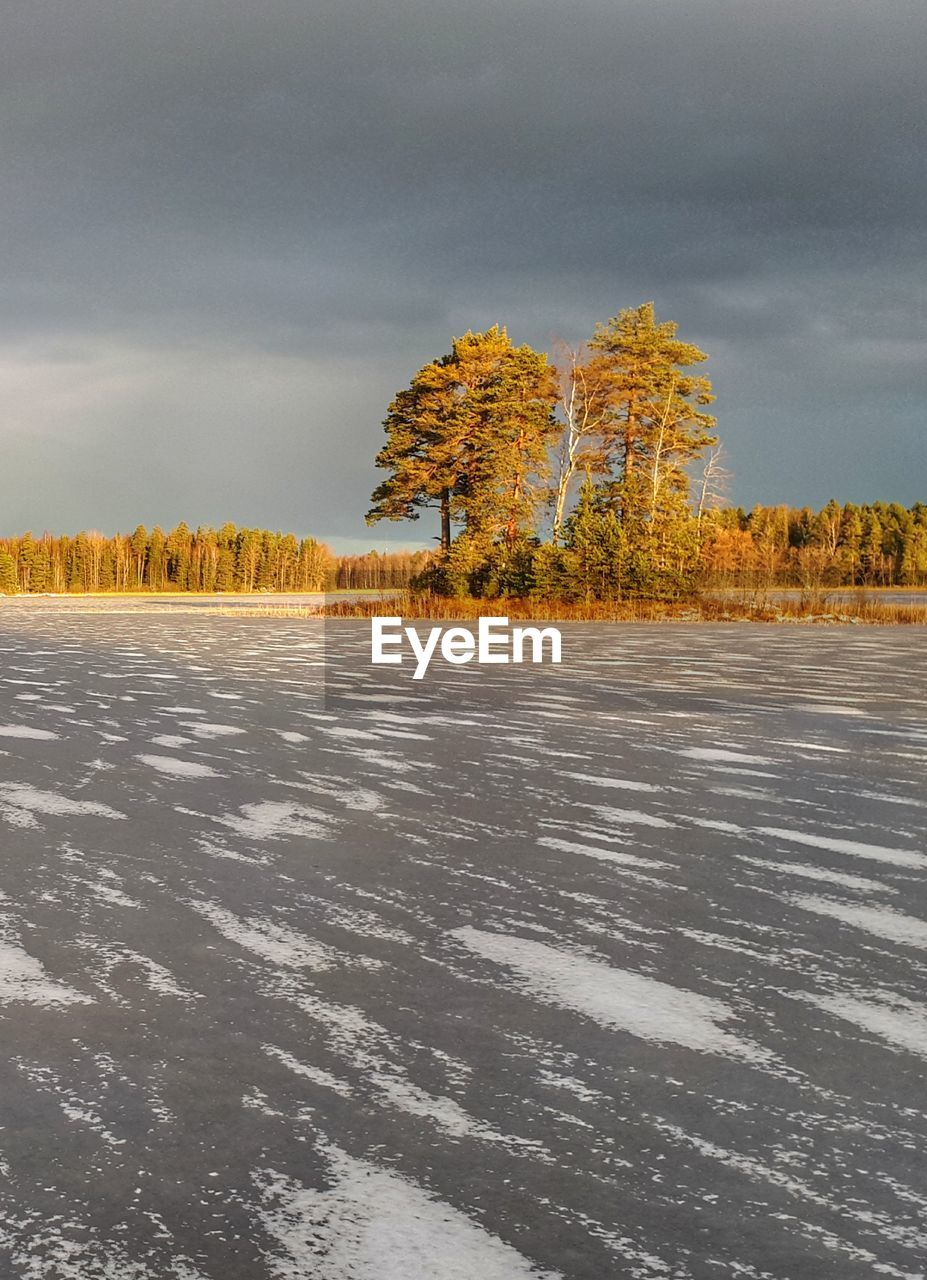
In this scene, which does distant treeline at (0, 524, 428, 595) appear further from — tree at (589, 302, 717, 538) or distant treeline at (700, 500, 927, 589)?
tree at (589, 302, 717, 538)

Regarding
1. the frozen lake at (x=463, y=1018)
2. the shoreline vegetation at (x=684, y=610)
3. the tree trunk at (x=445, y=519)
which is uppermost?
the tree trunk at (x=445, y=519)

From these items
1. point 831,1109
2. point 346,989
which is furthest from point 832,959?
point 346,989

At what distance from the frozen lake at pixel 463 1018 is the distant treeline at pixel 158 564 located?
17069 centimetres

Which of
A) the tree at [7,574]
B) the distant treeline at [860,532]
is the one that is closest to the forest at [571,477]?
the distant treeline at [860,532]

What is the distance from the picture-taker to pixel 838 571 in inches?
1736

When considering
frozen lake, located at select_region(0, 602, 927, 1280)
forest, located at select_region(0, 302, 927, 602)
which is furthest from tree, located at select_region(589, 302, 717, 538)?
frozen lake, located at select_region(0, 602, 927, 1280)

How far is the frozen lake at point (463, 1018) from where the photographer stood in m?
2.41

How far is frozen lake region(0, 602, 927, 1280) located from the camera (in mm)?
2412

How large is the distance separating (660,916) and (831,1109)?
1.87 m

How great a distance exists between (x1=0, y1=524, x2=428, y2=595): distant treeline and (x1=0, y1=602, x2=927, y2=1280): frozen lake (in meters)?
171

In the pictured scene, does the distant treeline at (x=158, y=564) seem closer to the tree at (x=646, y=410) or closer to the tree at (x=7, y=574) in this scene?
the tree at (x=7, y=574)

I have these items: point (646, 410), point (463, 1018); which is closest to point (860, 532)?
point (646, 410)

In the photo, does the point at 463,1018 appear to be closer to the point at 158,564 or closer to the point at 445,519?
the point at 445,519

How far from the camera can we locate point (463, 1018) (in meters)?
3.65
